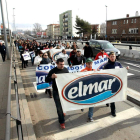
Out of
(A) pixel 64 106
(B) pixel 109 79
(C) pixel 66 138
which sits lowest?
(C) pixel 66 138

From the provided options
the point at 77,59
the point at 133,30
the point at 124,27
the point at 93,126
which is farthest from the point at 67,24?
the point at 93,126

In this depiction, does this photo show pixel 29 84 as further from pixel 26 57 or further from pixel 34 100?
pixel 26 57

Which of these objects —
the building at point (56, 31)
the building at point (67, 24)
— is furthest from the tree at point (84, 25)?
the building at point (56, 31)

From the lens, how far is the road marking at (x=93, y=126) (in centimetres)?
378

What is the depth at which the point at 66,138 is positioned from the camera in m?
3.68

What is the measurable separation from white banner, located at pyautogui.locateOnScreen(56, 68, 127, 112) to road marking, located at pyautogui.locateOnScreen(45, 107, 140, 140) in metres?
0.54

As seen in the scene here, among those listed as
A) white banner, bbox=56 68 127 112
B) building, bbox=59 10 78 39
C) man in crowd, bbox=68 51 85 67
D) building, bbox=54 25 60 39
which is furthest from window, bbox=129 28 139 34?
building, bbox=54 25 60 39

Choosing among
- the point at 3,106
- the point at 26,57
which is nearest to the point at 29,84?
the point at 3,106

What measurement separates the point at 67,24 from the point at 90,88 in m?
106

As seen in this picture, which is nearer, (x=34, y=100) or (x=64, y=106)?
(x=64, y=106)

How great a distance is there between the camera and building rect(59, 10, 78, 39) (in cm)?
10090

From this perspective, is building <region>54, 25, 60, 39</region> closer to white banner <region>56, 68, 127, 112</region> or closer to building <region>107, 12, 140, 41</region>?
building <region>107, 12, 140, 41</region>

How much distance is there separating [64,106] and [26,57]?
8.39 meters

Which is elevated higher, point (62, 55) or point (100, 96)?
point (62, 55)
